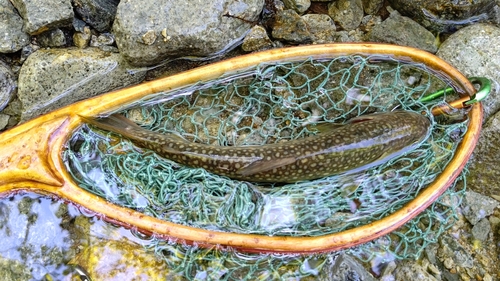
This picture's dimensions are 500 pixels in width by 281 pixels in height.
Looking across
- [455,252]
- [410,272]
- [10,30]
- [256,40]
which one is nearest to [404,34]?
[256,40]

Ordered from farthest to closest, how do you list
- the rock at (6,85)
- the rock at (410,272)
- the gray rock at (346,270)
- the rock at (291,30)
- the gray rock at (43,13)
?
the rock at (291,30) < the rock at (6,85) < the gray rock at (43,13) < the rock at (410,272) < the gray rock at (346,270)

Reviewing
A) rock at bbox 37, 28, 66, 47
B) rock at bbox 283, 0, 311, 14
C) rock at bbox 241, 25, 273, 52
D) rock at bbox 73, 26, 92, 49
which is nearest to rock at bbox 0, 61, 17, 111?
rock at bbox 37, 28, 66, 47

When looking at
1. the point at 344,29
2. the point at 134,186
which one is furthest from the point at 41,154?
the point at 344,29

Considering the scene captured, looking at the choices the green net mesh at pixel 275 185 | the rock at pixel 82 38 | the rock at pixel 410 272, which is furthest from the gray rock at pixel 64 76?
the rock at pixel 410 272

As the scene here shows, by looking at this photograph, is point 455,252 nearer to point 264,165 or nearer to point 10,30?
point 264,165

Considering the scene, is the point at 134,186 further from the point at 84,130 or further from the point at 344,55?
the point at 344,55

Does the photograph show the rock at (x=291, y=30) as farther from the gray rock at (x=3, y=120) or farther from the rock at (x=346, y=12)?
the gray rock at (x=3, y=120)

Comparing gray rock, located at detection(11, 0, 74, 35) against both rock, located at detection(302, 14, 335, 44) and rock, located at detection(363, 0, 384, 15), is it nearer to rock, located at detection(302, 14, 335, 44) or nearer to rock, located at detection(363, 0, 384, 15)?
rock, located at detection(302, 14, 335, 44)
